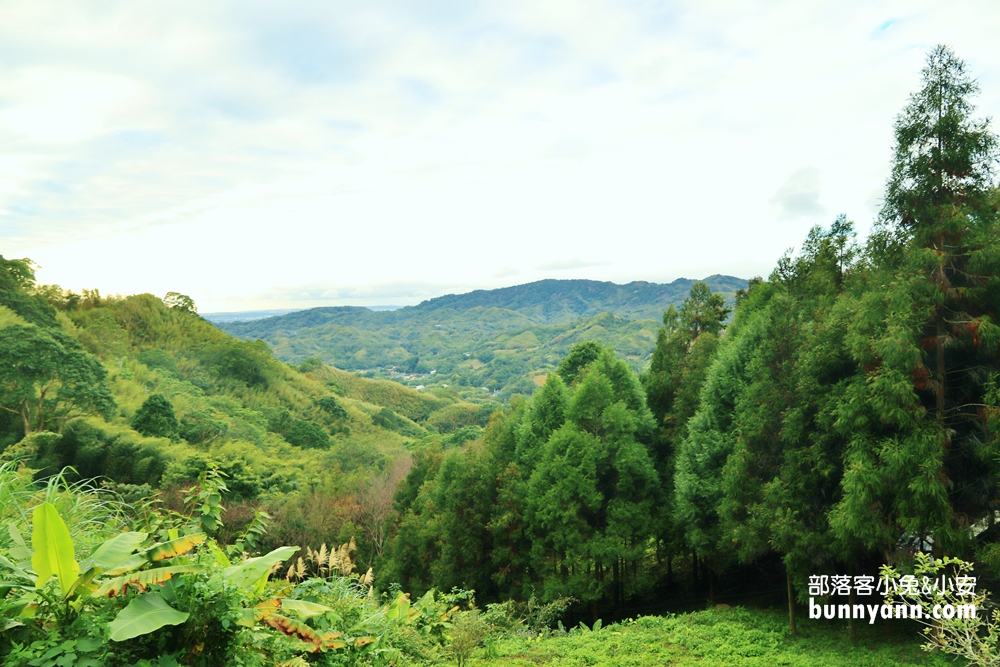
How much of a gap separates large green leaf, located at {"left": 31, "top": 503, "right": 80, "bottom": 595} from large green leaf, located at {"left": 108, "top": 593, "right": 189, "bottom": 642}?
28 centimetres

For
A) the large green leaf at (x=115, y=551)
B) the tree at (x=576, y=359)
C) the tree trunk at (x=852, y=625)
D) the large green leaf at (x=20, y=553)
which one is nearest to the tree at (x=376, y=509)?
the tree at (x=576, y=359)

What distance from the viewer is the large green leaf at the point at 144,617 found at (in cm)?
220

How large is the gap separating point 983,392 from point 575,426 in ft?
25.1

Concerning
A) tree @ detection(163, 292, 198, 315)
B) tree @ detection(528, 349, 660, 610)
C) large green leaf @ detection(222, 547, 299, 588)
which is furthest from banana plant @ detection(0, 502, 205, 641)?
tree @ detection(163, 292, 198, 315)

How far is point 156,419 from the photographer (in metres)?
22.8

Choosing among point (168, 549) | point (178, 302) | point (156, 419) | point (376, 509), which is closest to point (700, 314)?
point (376, 509)

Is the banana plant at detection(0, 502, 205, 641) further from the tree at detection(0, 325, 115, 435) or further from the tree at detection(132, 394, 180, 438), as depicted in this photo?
the tree at detection(132, 394, 180, 438)

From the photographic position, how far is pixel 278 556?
2.94 metres

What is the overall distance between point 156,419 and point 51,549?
23.8 meters

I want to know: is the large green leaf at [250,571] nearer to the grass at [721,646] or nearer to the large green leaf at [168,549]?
the large green leaf at [168,549]

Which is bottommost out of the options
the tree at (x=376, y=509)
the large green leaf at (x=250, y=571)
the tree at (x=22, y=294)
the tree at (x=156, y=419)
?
the tree at (x=376, y=509)

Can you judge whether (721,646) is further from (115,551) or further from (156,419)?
(156,419)

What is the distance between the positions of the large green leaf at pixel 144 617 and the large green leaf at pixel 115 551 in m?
0.27

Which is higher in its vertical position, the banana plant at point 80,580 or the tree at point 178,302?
the tree at point 178,302
